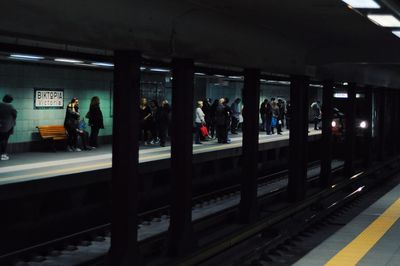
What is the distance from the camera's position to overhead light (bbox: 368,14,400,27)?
7.27 m

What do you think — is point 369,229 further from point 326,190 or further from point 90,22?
point 90,22

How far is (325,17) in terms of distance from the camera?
8.62 meters

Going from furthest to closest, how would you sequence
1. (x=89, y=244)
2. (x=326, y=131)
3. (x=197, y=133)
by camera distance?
(x=197, y=133) → (x=326, y=131) → (x=89, y=244)

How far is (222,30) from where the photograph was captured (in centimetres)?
824

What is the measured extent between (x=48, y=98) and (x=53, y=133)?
0.92m

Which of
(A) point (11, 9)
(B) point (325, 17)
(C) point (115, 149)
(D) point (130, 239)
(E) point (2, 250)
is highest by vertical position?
(B) point (325, 17)

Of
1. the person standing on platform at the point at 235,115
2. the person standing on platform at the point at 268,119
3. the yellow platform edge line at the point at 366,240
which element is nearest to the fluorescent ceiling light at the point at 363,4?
the yellow platform edge line at the point at 366,240

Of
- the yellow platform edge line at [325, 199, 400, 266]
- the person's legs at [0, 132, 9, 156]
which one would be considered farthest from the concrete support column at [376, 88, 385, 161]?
the person's legs at [0, 132, 9, 156]

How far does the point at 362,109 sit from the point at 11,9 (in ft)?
58.9

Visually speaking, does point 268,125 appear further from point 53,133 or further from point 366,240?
point 366,240

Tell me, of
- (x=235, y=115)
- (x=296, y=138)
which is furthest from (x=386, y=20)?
(x=235, y=115)

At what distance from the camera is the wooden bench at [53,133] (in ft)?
54.3

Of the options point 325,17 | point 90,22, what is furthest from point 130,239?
point 325,17

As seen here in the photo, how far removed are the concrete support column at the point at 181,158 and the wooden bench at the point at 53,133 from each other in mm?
9631
